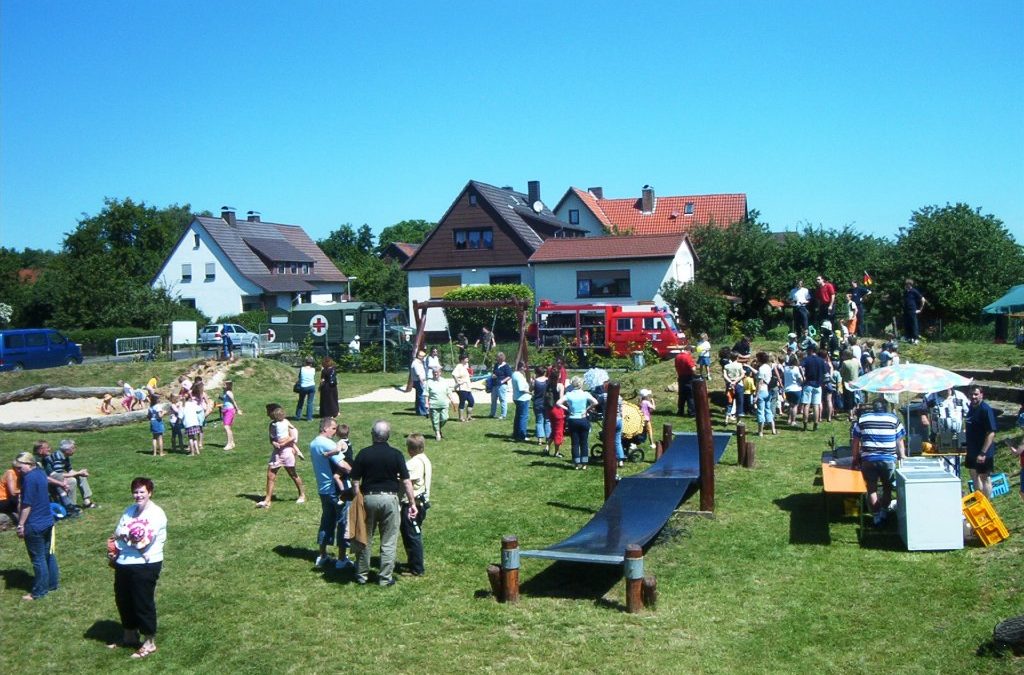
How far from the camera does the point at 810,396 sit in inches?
762

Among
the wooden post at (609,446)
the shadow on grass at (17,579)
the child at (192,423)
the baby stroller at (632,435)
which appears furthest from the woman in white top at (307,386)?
the shadow on grass at (17,579)

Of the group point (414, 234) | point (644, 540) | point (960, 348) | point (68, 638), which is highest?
point (414, 234)

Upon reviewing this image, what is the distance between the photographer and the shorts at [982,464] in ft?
39.0

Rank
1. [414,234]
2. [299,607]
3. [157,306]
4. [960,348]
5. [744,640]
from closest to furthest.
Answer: [744,640] → [299,607] → [960,348] → [157,306] → [414,234]

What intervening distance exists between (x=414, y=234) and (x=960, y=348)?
326 ft

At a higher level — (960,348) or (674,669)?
(960,348)

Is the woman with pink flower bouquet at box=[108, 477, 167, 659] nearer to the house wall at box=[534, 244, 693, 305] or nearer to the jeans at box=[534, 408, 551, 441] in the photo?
the jeans at box=[534, 408, 551, 441]

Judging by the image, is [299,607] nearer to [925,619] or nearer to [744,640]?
[744,640]

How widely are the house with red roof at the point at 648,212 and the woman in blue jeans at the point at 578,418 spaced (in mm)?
43033

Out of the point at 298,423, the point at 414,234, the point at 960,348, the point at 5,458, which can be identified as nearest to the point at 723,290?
the point at 960,348

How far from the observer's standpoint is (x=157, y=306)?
5369 cm

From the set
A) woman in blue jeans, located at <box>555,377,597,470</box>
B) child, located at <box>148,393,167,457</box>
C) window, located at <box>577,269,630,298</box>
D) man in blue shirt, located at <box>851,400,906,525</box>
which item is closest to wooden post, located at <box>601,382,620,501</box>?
woman in blue jeans, located at <box>555,377,597,470</box>

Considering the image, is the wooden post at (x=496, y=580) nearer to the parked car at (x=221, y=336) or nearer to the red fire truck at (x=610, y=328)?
the red fire truck at (x=610, y=328)

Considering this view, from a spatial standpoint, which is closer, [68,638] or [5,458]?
[68,638]
